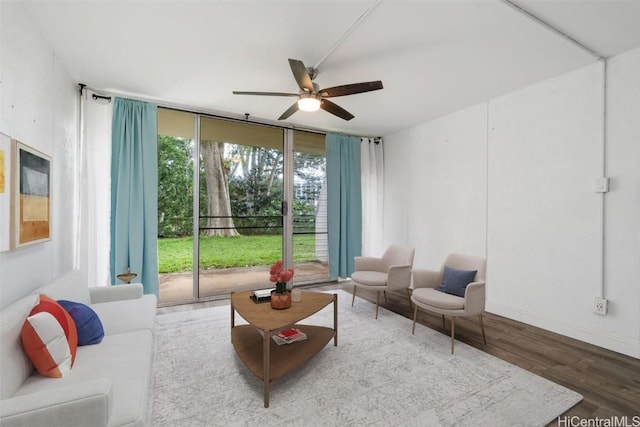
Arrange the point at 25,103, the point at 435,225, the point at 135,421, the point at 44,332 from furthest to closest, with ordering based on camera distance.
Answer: the point at 435,225
the point at 25,103
the point at 44,332
the point at 135,421

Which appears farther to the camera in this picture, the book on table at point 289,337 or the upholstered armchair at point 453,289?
the upholstered armchair at point 453,289

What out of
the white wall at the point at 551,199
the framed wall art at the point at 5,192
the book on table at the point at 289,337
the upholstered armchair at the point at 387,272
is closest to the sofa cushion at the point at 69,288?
the framed wall art at the point at 5,192

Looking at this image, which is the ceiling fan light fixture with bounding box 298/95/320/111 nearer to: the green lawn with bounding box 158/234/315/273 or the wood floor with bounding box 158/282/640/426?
the wood floor with bounding box 158/282/640/426

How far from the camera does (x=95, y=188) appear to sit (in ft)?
10.7

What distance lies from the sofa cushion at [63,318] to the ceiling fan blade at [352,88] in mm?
2398

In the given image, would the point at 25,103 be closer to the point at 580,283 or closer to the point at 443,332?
the point at 443,332

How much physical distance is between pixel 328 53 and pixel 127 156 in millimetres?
2621

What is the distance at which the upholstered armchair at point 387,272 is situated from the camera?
3.36 m

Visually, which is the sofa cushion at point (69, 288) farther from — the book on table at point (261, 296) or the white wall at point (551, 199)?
the white wall at point (551, 199)

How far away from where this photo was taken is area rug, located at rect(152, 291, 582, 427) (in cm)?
170

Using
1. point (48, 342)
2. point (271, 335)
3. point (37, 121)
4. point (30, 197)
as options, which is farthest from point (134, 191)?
point (271, 335)

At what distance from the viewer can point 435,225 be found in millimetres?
4289

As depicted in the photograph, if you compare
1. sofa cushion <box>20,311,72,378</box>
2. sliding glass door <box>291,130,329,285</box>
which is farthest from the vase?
sliding glass door <box>291,130,329,285</box>

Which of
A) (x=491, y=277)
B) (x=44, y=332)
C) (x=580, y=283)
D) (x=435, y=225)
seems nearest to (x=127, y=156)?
(x=44, y=332)
